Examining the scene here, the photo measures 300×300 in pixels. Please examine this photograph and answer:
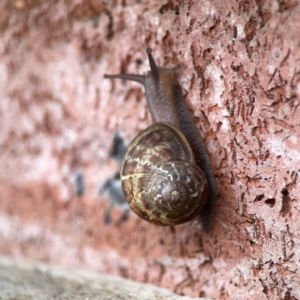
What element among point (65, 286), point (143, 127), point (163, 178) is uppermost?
point (143, 127)

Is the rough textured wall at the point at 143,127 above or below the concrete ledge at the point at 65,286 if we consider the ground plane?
above

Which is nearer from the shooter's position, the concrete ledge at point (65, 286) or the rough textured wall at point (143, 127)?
the rough textured wall at point (143, 127)

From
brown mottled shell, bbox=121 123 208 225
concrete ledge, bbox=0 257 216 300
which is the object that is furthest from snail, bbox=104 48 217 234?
concrete ledge, bbox=0 257 216 300

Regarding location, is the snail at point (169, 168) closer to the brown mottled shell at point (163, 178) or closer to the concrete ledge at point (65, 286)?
the brown mottled shell at point (163, 178)

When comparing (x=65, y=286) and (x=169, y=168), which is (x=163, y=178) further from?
(x=65, y=286)

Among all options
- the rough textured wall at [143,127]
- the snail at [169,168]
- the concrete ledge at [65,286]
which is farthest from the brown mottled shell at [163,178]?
the concrete ledge at [65,286]

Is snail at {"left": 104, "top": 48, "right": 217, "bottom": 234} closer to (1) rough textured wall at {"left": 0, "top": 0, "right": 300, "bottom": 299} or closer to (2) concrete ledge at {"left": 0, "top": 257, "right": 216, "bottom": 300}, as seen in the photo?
(1) rough textured wall at {"left": 0, "top": 0, "right": 300, "bottom": 299}

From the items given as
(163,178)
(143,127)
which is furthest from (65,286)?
(143,127)
